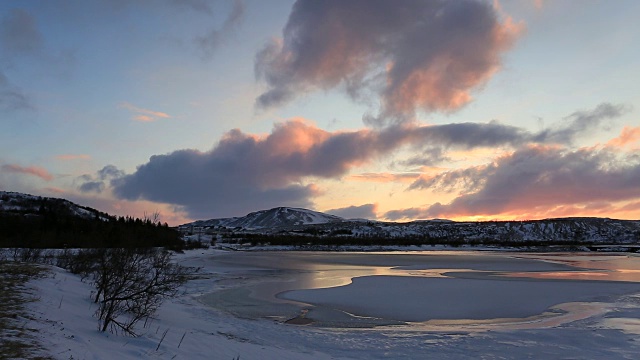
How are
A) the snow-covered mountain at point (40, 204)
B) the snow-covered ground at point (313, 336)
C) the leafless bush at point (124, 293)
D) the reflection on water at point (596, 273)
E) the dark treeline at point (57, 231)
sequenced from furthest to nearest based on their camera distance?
the snow-covered mountain at point (40, 204)
the dark treeline at point (57, 231)
the reflection on water at point (596, 273)
the leafless bush at point (124, 293)
the snow-covered ground at point (313, 336)

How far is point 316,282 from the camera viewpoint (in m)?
24.9

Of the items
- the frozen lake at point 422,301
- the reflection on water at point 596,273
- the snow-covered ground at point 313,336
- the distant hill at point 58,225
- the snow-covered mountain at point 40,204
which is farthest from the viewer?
the snow-covered mountain at point 40,204

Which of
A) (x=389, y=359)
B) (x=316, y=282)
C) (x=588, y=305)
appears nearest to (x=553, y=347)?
(x=389, y=359)

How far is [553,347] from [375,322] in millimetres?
5168

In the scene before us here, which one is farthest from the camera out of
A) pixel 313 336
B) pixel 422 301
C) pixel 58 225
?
pixel 58 225

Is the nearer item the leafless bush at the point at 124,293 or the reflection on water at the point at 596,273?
the leafless bush at the point at 124,293

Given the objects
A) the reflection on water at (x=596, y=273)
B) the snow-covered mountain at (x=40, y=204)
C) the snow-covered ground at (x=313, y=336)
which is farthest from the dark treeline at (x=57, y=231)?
the reflection on water at (x=596, y=273)

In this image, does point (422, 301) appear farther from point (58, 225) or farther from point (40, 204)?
point (40, 204)

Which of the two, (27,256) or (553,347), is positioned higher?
(27,256)

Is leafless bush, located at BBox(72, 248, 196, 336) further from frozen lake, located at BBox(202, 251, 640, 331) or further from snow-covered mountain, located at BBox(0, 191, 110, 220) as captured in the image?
snow-covered mountain, located at BBox(0, 191, 110, 220)

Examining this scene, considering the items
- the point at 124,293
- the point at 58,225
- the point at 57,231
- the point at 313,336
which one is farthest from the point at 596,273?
the point at 58,225

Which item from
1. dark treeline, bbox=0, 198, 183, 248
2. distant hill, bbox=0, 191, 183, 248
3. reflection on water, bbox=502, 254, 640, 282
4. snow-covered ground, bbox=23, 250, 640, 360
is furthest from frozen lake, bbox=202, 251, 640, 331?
dark treeline, bbox=0, 198, 183, 248

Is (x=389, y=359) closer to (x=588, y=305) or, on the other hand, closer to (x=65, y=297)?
(x=65, y=297)

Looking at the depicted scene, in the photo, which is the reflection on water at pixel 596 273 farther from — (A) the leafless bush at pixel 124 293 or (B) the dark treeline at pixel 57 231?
(B) the dark treeline at pixel 57 231
